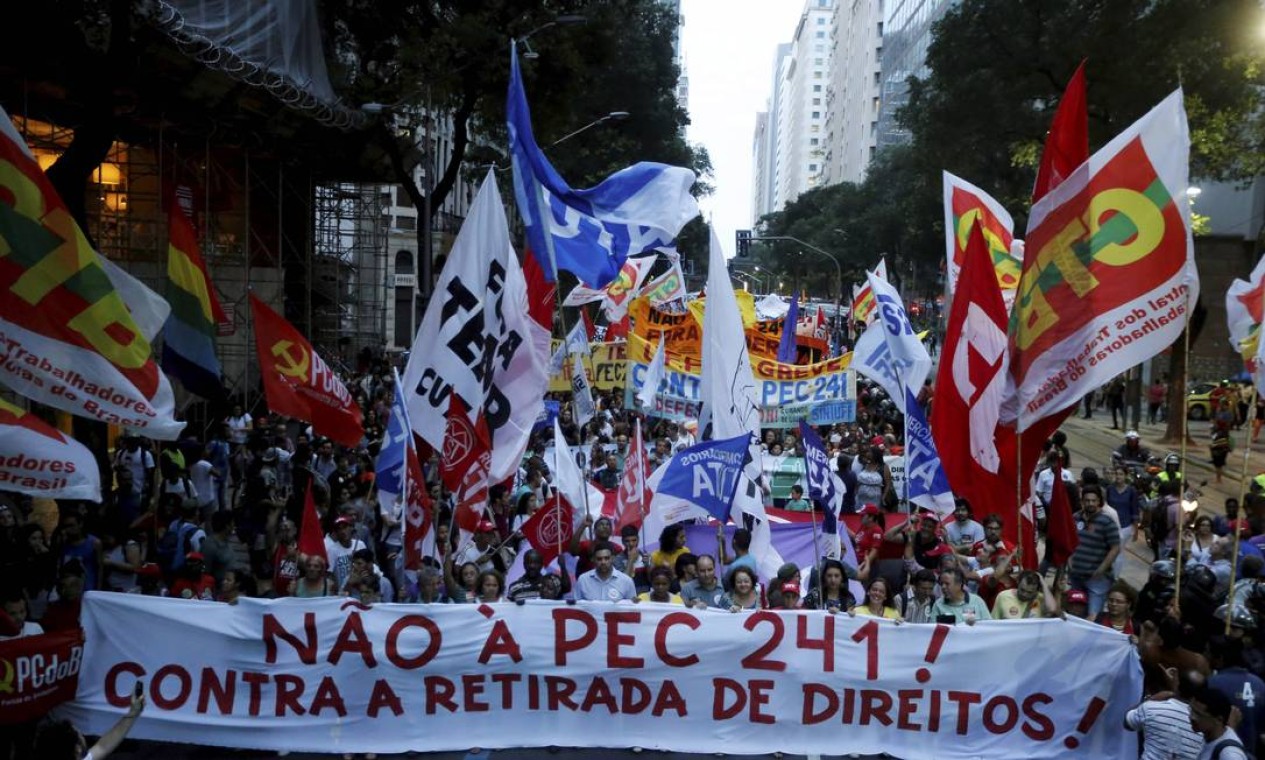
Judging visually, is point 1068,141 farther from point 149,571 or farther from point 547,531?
point 149,571

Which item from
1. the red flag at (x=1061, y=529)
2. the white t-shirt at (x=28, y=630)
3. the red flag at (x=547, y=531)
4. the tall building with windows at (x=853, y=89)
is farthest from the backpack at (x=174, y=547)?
the tall building with windows at (x=853, y=89)

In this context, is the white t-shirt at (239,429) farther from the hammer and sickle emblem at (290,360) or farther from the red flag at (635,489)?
the red flag at (635,489)

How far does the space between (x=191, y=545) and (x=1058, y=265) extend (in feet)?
22.8

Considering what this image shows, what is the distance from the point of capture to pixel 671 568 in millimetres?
10438

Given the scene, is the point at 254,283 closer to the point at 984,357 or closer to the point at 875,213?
the point at 984,357

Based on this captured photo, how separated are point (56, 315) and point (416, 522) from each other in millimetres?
2926

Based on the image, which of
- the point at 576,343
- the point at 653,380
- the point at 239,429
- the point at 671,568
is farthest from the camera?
the point at 239,429

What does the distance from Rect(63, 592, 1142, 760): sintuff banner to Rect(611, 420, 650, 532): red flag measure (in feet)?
8.79

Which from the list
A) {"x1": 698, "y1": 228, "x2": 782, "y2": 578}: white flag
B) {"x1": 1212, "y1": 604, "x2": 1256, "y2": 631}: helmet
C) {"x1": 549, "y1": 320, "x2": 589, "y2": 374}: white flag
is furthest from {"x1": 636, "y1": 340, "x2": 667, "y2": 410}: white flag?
{"x1": 1212, "y1": 604, "x2": 1256, "y2": 631}: helmet

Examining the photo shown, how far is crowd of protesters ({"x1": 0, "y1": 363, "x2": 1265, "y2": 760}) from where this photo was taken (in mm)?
7496

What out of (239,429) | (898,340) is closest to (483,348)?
(898,340)

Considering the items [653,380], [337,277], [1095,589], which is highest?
[337,277]

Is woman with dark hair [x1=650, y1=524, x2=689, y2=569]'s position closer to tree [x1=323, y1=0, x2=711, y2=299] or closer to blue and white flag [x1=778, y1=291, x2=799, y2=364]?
blue and white flag [x1=778, y1=291, x2=799, y2=364]

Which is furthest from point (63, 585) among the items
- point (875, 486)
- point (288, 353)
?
point (875, 486)
